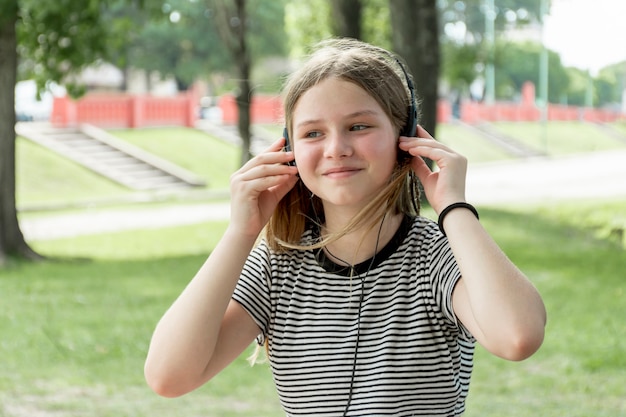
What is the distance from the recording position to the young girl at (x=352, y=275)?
80.4 inches

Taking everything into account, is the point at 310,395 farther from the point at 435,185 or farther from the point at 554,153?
the point at 554,153

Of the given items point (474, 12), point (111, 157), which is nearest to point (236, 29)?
point (111, 157)

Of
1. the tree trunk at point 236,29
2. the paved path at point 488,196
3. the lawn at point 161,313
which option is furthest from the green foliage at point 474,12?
the lawn at point 161,313

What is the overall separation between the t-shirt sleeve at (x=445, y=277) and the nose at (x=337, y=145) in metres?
0.28

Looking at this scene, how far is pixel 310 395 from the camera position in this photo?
2092 millimetres

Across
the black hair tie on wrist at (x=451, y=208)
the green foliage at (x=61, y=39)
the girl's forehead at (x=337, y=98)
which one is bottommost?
the black hair tie on wrist at (x=451, y=208)

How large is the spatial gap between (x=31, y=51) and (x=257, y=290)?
35.4 feet

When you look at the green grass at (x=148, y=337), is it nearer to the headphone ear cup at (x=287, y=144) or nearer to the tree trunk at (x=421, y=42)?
the tree trunk at (x=421, y=42)

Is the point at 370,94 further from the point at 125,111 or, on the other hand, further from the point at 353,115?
the point at 125,111

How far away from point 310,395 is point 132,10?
4863cm

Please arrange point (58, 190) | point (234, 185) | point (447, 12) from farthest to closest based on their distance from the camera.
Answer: point (447, 12)
point (58, 190)
point (234, 185)

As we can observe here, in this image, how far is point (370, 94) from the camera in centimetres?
214

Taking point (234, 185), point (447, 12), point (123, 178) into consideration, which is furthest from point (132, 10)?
point (234, 185)

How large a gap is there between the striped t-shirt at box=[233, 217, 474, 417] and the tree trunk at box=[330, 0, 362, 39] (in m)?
15.2
